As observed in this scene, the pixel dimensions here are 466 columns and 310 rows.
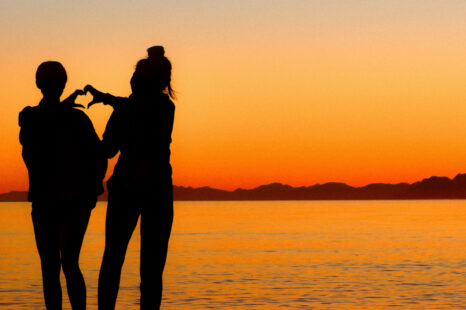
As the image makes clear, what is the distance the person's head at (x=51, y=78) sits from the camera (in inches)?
248

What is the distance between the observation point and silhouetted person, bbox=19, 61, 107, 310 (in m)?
A: 6.20

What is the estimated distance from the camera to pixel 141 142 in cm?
591

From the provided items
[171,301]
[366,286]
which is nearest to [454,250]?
[366,286]

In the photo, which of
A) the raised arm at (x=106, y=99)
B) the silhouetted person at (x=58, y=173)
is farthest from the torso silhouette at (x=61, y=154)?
the raised arm at (x=106, y=99)

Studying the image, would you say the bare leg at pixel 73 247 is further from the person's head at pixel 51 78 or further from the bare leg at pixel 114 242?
the person's head at pixel 51 78

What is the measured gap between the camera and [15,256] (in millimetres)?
29266

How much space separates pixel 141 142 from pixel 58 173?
73 centimetres

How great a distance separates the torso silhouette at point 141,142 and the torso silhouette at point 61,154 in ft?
1.00

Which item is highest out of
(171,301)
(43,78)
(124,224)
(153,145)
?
(43,78)

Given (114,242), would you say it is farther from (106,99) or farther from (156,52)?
(156,52)

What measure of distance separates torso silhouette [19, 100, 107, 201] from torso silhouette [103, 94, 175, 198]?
11.9 inches

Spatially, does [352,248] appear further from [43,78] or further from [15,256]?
[43,78]

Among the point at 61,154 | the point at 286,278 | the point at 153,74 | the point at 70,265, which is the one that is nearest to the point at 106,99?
the point at 153,74

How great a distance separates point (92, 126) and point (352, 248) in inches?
1097
